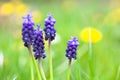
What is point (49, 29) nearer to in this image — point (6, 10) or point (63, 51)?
point (63, 51)

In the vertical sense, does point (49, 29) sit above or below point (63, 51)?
above

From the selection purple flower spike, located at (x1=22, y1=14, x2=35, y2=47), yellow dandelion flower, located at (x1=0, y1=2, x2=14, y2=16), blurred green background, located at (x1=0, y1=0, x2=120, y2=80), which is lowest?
blurred green background, located at (x1=0, y1=0, x2=120, y2=80)

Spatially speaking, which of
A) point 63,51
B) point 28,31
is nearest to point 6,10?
point 63,51

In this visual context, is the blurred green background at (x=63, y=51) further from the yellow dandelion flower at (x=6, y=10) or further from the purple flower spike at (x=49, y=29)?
the purple flower spike at (x=49, y=29)

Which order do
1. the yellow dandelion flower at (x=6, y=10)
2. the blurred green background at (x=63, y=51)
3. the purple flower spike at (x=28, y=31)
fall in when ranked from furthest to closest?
1. the yellow dandelion flower at (x=6, y=10)
2. the blurred green background at (x=63, y=51)
3. the purple flower spike at (x=28, y=31)

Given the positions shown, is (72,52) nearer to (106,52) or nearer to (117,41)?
(106,52)

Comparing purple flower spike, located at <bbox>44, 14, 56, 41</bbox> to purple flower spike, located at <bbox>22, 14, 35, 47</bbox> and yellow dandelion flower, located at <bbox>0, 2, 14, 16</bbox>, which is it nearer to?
purple flower spike, located at <bbox>22, 14, 35, 47</bbox>

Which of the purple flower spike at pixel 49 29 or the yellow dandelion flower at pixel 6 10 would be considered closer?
the purple flower spike at pixel 49 29

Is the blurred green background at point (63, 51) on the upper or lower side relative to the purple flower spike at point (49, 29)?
lower

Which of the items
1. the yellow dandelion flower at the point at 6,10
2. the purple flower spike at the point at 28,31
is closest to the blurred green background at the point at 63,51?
the yellow dandelion flower at the point at 6,10

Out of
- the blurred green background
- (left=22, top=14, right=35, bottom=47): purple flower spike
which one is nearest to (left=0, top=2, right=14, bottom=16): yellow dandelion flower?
the blurred green background

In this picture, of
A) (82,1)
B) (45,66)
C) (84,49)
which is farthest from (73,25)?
Result: (82,1)
